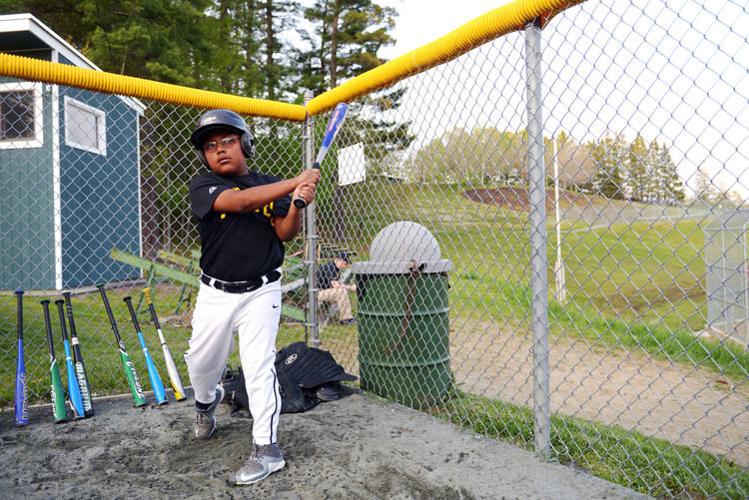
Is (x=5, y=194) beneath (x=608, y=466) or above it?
above

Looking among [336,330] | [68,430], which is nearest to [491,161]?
[68,430]

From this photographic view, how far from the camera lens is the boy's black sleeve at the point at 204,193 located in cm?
267

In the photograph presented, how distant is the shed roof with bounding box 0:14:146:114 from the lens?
8.46 metres

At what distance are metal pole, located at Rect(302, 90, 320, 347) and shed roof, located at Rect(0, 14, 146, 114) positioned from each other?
5.20 m

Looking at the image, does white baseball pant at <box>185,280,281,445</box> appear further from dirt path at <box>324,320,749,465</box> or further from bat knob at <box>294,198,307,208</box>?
dirt path at <box>324,320,749,465</box>

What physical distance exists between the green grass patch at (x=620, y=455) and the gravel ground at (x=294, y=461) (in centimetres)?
20

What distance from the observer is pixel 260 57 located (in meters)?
24.5

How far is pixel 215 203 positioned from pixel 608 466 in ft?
7.87

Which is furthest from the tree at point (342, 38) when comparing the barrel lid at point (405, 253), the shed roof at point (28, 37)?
the barrel lid at point (405, 253)

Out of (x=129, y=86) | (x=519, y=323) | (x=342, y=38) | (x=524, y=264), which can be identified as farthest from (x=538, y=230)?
(x=342, y=38)

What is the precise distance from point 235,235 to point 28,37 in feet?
28.4

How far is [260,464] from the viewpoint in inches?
100.0

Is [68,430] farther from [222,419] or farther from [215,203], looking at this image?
[215,203]

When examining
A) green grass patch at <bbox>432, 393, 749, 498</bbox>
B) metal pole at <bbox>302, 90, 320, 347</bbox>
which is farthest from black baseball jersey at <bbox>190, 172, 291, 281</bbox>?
green grass patch at <bbox>432, 393, 749, 498</bbox>
